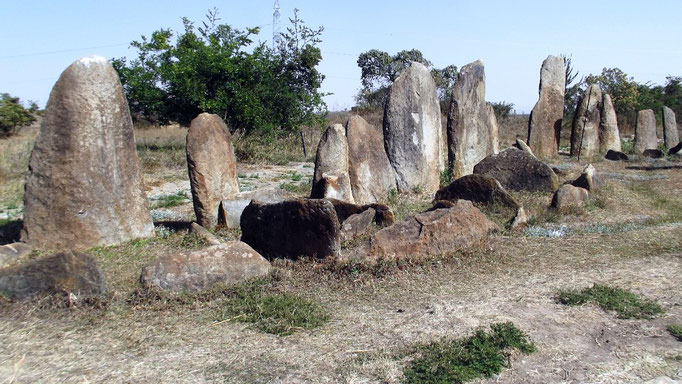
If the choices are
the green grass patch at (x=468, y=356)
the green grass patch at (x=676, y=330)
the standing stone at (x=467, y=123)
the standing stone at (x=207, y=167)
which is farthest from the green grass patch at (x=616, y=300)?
the standing stone at (x=467, y=123)

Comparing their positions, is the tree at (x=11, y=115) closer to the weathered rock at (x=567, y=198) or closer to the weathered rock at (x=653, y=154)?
the weathered rock at (x=567, y=198)

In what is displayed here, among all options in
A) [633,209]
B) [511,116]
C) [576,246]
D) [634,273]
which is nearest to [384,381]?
[634,273]

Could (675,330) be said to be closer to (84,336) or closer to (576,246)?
(576,246)

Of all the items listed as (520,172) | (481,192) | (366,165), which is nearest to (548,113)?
(520,172)

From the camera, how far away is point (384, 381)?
4.08 metres

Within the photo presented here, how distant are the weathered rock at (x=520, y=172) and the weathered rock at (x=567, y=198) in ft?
3.74

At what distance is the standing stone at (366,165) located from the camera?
10.5 metres

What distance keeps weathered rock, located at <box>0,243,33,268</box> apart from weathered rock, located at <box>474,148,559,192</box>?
7.22 m

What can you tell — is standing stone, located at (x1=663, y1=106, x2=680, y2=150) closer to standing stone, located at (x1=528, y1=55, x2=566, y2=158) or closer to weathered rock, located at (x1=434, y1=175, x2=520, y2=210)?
standing stone, located at (x1=528, y1=55, x2=566, y2=158)

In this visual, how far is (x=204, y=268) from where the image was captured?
578cm

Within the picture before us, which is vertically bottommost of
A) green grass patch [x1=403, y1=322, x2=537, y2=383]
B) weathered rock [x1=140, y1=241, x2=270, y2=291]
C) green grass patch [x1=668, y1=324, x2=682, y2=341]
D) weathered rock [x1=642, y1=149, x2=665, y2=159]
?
green grass patch [x1=668, y1=324, x2=682, y2=341]

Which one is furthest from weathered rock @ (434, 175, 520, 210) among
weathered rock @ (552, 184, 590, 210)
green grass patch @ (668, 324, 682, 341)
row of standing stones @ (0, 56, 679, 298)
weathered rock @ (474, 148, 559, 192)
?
green grass patch @ (668, 324, 682, 341)

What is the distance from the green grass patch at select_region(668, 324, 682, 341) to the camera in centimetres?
478

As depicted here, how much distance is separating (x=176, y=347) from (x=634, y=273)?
4610mm
